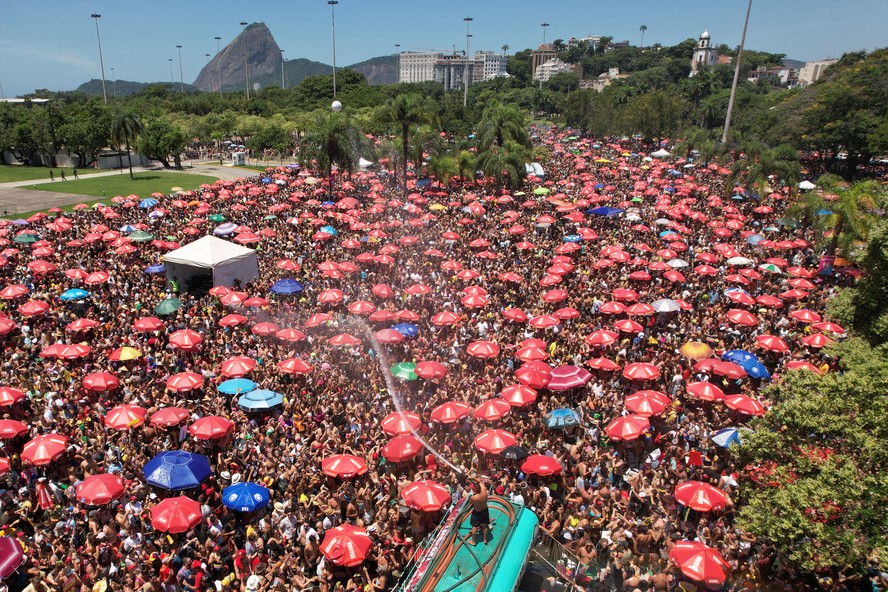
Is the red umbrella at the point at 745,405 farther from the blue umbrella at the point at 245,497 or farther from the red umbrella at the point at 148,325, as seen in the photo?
the red umbrella at the point at 148,325

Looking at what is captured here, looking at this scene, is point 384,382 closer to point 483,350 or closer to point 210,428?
point 483,350

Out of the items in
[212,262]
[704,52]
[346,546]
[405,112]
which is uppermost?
[704,52]

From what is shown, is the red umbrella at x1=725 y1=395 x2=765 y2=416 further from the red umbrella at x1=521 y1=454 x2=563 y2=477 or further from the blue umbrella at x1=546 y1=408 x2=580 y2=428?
the red umbrella at x1=521 y1=454 x2=563 y2=477

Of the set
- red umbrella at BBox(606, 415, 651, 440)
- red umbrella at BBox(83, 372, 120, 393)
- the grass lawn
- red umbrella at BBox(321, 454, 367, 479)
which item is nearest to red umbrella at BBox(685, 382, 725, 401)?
red umbrella at BBox(606, 415, 651, 440)

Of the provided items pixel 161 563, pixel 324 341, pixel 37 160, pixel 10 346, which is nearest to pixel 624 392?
pixel 324 341

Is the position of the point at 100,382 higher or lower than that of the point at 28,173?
lower

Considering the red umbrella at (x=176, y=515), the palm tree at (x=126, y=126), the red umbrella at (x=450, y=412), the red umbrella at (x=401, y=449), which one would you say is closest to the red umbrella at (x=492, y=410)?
the red umbrella at (x=450, y=412)

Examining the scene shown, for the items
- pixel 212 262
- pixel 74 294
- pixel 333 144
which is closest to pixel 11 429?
pixel 74 294
